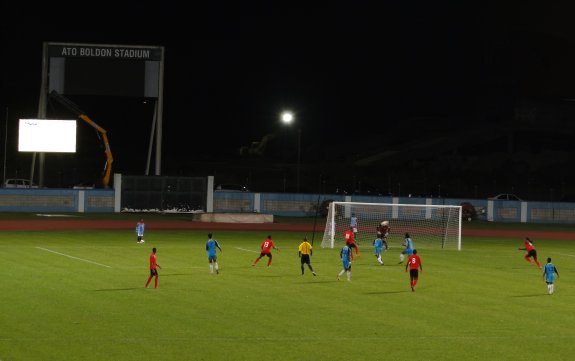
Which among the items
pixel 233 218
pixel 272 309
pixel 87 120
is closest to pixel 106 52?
pixel 87 120

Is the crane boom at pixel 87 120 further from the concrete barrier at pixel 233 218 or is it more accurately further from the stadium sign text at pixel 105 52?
the concrete barrier at pixel 233 218

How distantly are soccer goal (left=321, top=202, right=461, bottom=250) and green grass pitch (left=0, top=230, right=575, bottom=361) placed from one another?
6.27 metres

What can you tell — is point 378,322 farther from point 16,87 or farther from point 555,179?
point 16,87

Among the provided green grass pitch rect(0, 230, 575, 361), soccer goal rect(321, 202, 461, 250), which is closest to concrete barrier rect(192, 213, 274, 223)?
soccer goal rect(321, 202, 461, 250)


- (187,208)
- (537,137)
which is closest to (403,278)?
(187,208)

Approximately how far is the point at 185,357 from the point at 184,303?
7.23 metres

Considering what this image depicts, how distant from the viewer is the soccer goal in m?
47.3

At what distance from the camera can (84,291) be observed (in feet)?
88.6

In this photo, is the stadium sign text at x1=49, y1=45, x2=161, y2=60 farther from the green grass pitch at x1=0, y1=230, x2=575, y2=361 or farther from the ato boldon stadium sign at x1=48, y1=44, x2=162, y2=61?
the green grass pitch at x1=0, y1=230, x2=575, y2=361

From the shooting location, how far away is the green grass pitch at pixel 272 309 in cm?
1891

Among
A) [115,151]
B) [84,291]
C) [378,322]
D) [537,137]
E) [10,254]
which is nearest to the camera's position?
[378,322]

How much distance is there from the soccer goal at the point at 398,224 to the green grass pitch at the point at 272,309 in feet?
20.6

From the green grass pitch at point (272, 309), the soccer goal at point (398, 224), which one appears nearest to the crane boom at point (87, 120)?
the soccer goal at point (398, 224)

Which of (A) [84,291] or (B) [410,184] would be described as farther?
(B) [410,184]
